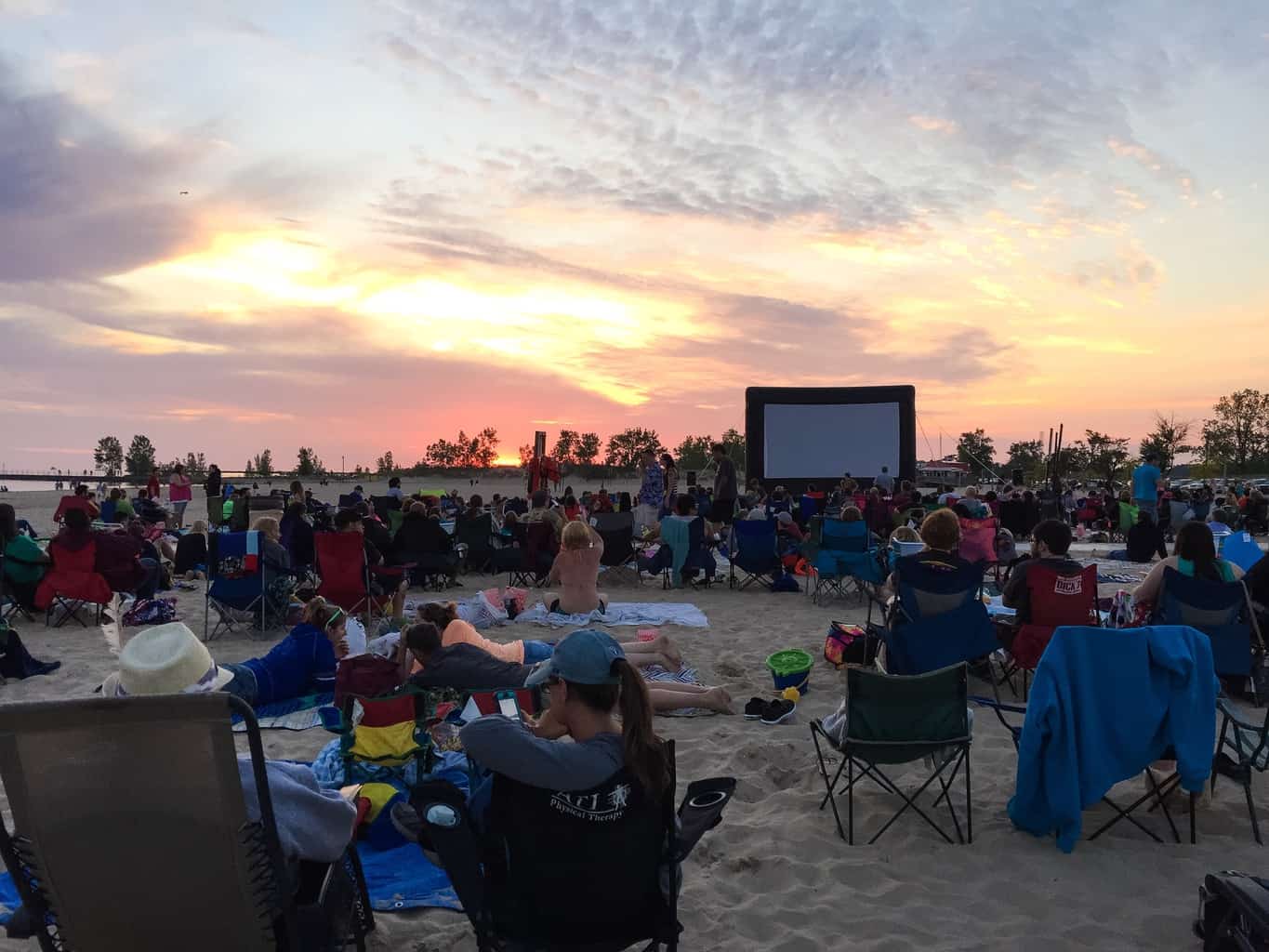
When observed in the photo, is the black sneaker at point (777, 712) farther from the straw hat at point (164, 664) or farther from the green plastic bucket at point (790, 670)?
the straw hat at point (164, 664)

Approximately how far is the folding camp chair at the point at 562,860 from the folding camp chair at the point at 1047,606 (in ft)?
10.8

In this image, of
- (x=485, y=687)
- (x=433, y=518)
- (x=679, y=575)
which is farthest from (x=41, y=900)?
(x=679, y=575)

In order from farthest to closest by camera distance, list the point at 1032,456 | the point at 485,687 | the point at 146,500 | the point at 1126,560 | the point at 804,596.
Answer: the point at 1032,456 < the point at 146,500 < the point at 1126,560 < the point at 804,596 < the point at 485,687

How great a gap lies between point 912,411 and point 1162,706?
64.4 feet

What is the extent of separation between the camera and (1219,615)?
456 centimetres

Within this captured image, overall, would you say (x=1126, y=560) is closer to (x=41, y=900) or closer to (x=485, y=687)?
(x=485, y=687)

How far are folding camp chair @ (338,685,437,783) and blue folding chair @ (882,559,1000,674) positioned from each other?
241cm

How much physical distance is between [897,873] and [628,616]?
4.64 m

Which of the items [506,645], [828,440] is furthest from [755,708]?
[828,440]

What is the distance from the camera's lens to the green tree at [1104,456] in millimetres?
53469

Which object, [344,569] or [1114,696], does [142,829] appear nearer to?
[1114,696]

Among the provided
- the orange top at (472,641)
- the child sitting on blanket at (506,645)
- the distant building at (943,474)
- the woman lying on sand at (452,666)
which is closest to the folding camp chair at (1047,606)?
the child sitting on blanket at (506,645)

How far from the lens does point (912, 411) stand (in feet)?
72.7

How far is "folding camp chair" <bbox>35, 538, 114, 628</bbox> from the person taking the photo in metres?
7.39
